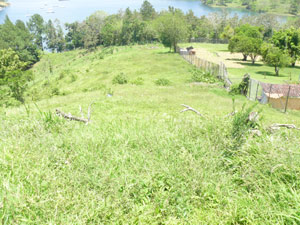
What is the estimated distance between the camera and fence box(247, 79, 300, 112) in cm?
1791

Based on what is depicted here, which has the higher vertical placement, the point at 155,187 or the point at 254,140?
the point at 254,140

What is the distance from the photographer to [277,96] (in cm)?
1886

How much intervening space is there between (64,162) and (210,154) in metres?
2.62

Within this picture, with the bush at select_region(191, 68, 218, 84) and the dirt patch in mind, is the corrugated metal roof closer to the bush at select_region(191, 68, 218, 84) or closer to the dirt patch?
the bush at select_region(191, 68, 218, 84)

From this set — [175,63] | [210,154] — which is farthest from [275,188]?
[175,63]

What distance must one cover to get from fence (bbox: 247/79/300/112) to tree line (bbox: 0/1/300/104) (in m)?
21.7

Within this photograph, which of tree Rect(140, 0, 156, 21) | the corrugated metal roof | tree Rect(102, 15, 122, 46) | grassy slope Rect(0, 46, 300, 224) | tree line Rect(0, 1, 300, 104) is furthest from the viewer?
tree Rect(140, 0, 156, 21)

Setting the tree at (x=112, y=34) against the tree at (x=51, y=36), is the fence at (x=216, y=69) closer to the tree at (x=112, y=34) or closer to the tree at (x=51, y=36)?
the tree at (x=112, y=34)

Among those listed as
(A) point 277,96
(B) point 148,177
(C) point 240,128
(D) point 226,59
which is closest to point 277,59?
(D) point 226,59

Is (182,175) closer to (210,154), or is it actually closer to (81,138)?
(210,154)

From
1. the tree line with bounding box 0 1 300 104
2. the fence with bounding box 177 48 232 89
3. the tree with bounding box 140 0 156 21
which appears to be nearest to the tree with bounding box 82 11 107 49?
the tree line with bounding box 0 1 300 104

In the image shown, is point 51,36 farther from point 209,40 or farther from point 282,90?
point 282,90

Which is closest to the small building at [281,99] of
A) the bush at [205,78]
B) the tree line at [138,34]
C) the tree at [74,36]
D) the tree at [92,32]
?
the bush at [205,78]

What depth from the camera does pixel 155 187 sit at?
12.3 feet
